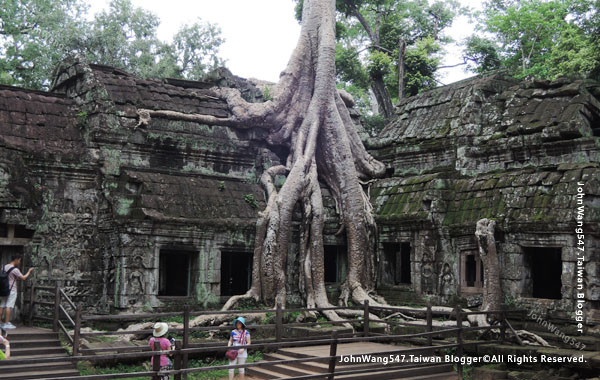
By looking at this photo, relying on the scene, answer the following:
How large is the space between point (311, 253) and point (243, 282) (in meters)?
1.67

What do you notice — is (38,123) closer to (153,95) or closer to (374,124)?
(153,95)

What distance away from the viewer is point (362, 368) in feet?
28.9

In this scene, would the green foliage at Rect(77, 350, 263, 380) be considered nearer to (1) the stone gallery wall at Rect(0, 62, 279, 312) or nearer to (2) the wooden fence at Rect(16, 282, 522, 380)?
(2) the wooden fence at Rect(16, 282, 522, 380)

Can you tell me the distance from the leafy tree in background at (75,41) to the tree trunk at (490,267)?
49.6 ft

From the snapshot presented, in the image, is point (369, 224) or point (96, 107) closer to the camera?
point (96, 107)

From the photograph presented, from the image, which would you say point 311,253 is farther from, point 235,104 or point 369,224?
point 235,104

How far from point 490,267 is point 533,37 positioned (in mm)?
14529

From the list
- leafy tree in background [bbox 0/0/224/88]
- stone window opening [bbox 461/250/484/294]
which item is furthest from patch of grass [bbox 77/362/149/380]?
leafy tree in background [bbox 0/0/224/88]

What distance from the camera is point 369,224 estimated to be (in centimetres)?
1375

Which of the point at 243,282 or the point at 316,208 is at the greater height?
the point at 316,208

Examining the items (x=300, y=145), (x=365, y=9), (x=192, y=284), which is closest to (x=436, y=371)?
(x=192, y=284)

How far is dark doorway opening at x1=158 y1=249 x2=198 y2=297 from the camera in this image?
13070mm

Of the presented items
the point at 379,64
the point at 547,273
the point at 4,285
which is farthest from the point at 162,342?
the point at 379,64

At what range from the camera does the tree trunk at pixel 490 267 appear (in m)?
11.1
